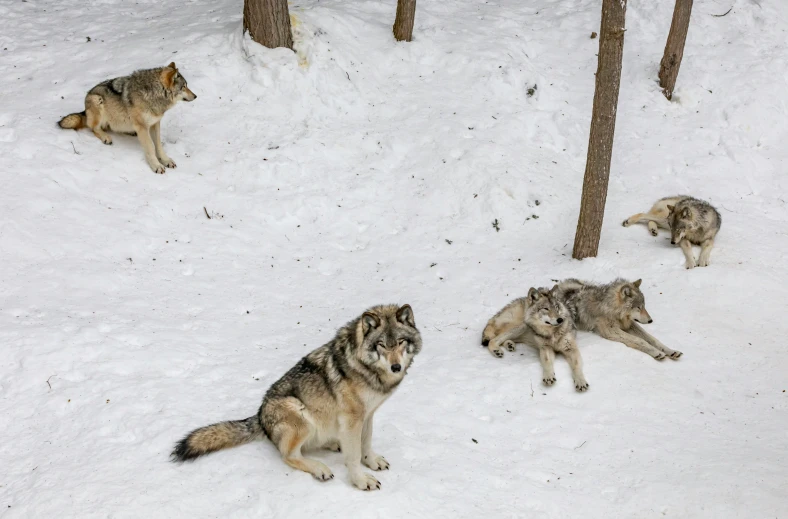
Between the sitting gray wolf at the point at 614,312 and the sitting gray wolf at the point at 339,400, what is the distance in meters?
4.23

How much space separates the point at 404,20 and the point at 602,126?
6560 mm

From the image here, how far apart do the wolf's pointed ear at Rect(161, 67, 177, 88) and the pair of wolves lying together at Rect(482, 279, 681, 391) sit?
23.5 ft

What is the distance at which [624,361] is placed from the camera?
8.76 m

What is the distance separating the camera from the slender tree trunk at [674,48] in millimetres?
14094

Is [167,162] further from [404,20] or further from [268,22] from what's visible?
[404,20]

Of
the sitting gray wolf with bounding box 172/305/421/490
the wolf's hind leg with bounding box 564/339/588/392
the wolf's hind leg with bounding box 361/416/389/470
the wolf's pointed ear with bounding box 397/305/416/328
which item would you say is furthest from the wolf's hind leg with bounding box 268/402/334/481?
the wolf's hind leg with bounding box 564/339/588/392

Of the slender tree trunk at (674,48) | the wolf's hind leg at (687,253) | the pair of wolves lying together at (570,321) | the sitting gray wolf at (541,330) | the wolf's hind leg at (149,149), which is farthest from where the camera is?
the slender tree trunk at (674,48)

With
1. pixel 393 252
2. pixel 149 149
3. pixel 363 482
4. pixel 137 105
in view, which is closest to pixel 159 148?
pixel 149 149

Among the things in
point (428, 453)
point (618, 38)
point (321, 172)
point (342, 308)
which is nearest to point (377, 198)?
point (321, 172)

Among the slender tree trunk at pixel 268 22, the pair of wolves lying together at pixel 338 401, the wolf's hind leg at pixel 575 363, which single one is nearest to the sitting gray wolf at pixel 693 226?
the wolf's hind leg at pixel 575 363

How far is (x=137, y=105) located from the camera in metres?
11.6

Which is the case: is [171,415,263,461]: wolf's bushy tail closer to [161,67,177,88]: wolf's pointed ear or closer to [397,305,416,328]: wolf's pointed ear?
[397,305,416,328]: wolf's pointed ear

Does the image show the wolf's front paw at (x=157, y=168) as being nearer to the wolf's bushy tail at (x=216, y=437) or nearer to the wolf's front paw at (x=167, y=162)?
the wolf's front paw at (x=167, y=162)

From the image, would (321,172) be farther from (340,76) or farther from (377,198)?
(340,76)
